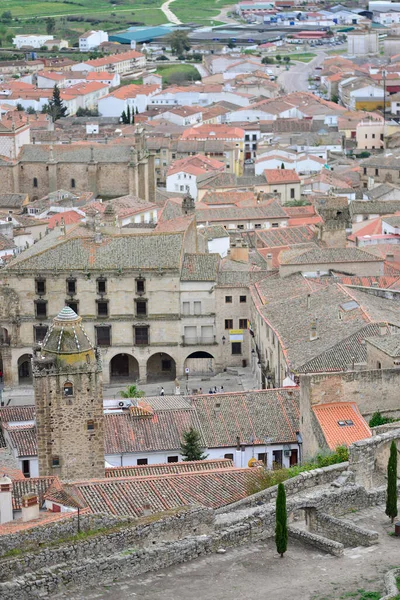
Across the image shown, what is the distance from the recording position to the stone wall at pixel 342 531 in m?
22.1

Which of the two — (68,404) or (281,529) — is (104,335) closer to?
(68,404)

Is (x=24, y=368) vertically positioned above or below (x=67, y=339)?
below

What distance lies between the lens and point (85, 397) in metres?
32.5

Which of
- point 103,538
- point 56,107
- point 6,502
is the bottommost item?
point 56,107

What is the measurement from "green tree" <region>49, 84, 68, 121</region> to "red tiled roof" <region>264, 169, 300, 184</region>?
4886cm

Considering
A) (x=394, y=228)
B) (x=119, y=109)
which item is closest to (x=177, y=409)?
(x=394, y=228)

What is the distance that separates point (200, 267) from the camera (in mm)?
55125

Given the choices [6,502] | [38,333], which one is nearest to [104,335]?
[38,333]

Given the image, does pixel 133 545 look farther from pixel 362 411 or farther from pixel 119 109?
pixel 119 109

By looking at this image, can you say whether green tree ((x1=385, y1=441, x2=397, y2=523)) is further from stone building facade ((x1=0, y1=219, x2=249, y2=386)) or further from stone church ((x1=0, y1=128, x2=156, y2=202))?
stone church ((x1=0, y1=128, x2=156, y2=202))

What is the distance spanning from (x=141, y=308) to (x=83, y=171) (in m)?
32.1

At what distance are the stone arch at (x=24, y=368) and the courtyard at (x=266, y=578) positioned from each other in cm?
3374

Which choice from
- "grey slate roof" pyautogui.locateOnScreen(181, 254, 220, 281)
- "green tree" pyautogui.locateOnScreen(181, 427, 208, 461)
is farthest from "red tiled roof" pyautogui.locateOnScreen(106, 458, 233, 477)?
"grey slate roof" pyautogui.locateOnScreen(181, 254, 220, 281)

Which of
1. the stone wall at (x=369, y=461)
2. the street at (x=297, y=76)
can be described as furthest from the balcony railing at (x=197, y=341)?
the street at (x=297, y=76)
